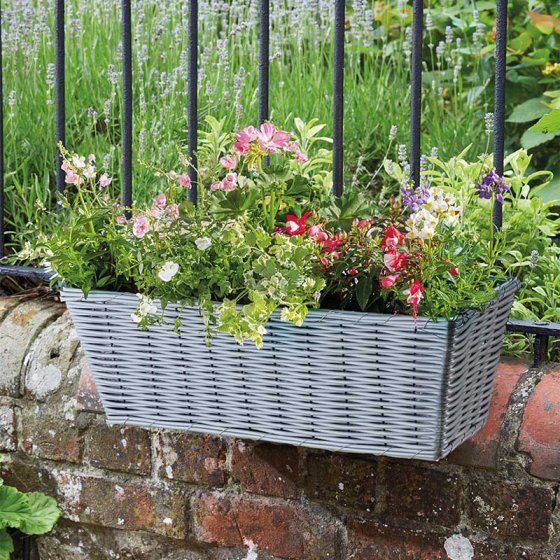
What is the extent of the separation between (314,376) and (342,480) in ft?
1.16

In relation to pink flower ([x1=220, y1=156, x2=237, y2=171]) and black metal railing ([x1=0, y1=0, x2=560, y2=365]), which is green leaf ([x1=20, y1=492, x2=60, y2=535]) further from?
pink flower ([x1=220, y1=156, x2=237, y2=171])

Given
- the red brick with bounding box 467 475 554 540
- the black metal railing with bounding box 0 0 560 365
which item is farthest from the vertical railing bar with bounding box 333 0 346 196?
the red brick with bounding box 467 475 554 540

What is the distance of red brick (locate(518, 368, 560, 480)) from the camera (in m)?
1.88

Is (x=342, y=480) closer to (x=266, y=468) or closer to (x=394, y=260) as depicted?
(x=266, y=468)

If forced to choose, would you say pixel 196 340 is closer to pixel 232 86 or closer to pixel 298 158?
pixel 298 158

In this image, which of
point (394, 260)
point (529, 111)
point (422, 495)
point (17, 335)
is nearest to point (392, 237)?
point (394, 260)

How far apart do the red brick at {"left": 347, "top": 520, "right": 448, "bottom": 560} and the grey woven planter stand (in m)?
0.26

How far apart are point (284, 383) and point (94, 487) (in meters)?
0.68

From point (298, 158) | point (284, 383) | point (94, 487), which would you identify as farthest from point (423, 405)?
point (94, 487)

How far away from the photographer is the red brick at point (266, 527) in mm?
2100

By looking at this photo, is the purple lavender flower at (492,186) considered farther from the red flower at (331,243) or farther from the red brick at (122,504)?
the red brick at (122,504)

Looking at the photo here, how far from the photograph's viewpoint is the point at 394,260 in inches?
66.9

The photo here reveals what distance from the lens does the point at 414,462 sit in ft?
6.56

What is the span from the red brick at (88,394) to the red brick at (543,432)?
88cm
